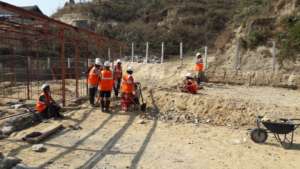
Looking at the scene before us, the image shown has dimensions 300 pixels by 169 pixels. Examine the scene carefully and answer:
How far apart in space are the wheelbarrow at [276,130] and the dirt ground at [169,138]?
0.19m

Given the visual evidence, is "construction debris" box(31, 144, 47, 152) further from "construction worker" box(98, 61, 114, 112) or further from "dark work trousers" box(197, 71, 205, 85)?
"dark work trousers" box(197, 71, 205, 85)

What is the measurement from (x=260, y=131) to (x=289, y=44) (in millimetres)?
12739

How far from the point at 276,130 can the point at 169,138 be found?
8.80ft

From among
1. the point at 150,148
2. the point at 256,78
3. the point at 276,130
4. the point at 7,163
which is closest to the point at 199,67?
the point at 256,78

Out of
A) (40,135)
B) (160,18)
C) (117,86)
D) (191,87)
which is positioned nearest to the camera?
(40,135)

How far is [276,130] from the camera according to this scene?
31.1 ft

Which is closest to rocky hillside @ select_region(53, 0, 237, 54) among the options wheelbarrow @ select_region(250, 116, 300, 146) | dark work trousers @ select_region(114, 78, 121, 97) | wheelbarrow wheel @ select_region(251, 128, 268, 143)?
dark work trousers @ select_region(114, 78, 121, 97)

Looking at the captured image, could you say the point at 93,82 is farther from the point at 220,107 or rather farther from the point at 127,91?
the point at 220,107

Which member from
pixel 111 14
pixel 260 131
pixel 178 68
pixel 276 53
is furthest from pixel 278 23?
pixel 111 14

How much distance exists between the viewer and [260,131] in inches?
393

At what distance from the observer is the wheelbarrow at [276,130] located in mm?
9408

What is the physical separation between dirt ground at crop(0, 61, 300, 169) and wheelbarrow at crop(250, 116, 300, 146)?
0.63ft

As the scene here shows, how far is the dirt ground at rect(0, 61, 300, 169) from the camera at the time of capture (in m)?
8.28

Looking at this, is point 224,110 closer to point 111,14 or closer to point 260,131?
point 260,131
